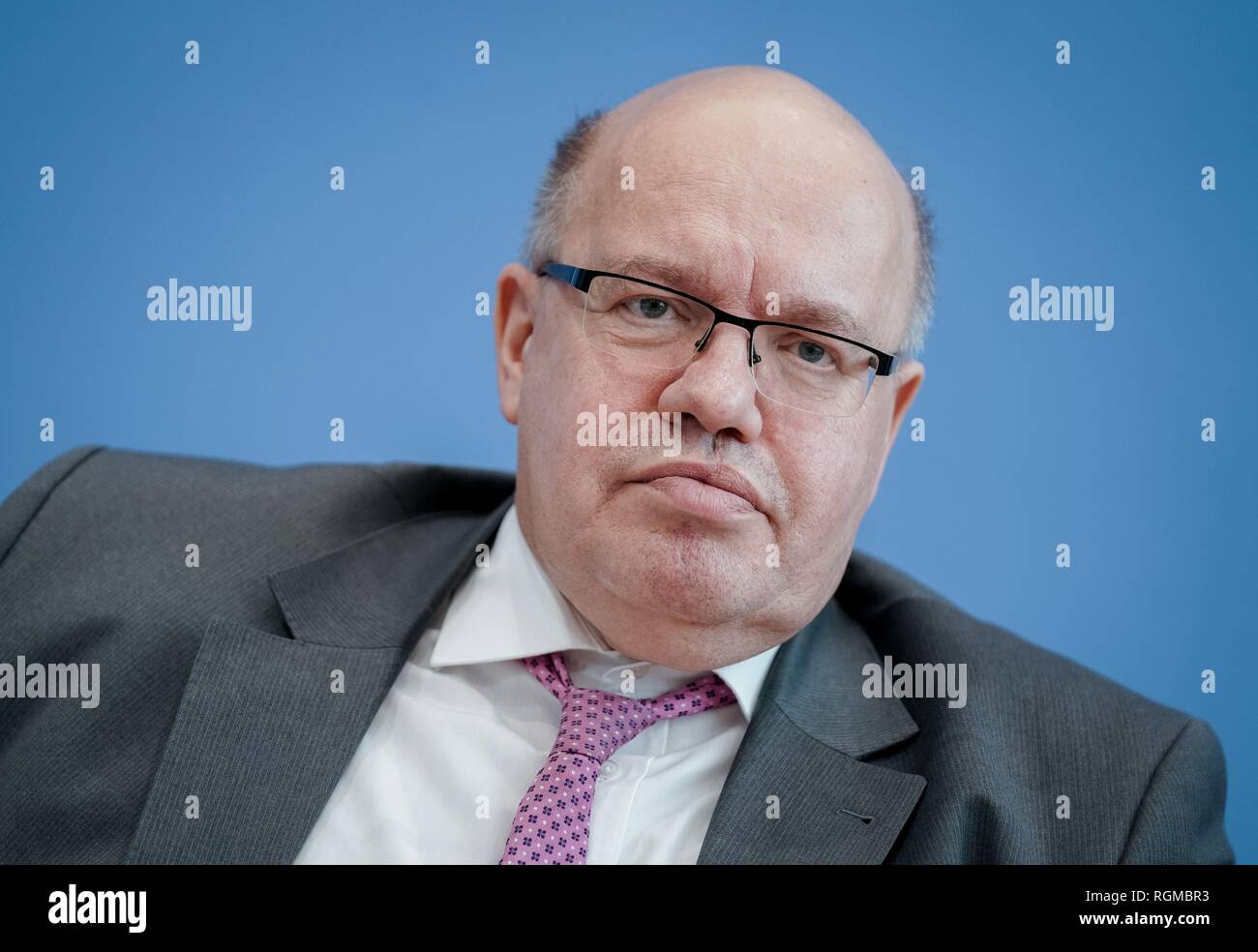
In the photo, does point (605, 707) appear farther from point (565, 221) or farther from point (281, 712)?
point (565, 221)

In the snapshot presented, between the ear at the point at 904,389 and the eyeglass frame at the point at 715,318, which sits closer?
the eyeglass frame at the point at 715,318

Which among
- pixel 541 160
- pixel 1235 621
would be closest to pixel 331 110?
pixel 541 160

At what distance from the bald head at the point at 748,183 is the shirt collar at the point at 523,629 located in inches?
24.1

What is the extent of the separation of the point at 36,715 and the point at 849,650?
5.13ft

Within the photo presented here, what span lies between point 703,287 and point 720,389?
205mm

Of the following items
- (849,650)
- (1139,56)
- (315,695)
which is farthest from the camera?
(1139,56)

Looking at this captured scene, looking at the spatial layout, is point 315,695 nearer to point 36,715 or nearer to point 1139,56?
point 36,715

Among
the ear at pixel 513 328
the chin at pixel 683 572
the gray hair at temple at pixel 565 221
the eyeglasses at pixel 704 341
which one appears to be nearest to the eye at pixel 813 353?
the eyeglasses at pixel 704 341

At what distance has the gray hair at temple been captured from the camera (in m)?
2.29

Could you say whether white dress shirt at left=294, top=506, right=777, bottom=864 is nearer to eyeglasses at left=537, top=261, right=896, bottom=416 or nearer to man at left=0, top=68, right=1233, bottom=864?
man at left=0, top=68, right=1233, bottom=864

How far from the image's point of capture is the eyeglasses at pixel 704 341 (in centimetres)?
200

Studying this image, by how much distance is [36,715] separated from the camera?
2.09m

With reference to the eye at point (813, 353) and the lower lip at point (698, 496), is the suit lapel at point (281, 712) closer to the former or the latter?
the lower lip at point (698, 496)

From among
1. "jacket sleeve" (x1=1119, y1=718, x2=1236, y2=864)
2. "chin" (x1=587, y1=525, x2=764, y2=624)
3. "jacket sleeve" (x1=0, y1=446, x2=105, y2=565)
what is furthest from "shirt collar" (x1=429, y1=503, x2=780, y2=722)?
"jacket sleeve" (x1=0, y1=446, x2=105, y2=565)
